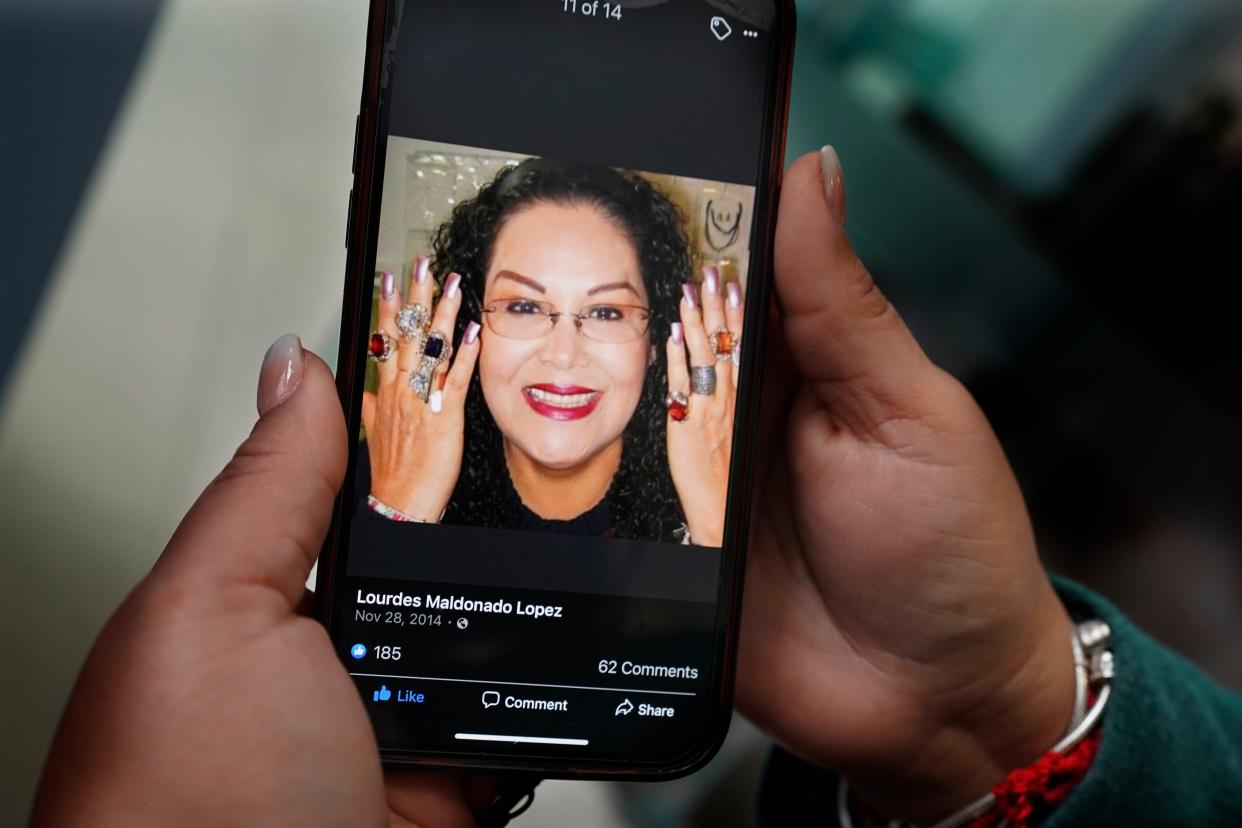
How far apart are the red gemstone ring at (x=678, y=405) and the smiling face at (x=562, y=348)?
0.05 feet

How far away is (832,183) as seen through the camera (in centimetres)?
43

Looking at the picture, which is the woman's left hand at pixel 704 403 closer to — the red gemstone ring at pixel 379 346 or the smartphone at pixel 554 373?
the smartphone at pixel 554 373

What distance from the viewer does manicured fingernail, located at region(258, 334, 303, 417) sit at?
37 cm

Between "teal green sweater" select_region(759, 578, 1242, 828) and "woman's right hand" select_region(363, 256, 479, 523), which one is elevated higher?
"woman's right hand" select_region(363, 256, 479, 523)

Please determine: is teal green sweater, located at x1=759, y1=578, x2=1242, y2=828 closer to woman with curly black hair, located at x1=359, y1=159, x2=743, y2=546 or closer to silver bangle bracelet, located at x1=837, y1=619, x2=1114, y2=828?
silver bangle bracelet, located at x1=837, y1=619, x2=1114, y2=828

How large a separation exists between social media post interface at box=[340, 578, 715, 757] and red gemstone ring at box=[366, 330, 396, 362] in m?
0.09

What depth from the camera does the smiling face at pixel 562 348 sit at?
403 mm

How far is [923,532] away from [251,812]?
307mm

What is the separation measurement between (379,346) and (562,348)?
0.25ft

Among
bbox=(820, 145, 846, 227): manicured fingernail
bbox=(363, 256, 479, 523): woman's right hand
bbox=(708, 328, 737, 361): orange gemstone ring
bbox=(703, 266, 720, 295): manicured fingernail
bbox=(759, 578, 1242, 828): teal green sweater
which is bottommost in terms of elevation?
bbox=(759, 578, 1242, 828): teal green sweater

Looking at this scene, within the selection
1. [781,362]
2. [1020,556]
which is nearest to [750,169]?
[781,362]

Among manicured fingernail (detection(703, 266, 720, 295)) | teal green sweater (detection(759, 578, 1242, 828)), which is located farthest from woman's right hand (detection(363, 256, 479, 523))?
teal green sweater (detection(759, 578, 1242, 828))

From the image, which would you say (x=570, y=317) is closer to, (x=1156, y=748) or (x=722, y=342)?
(x=722, y=342)

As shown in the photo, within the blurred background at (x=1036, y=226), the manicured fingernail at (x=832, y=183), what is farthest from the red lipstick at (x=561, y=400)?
the blurred background at (x=1036, y=226)
